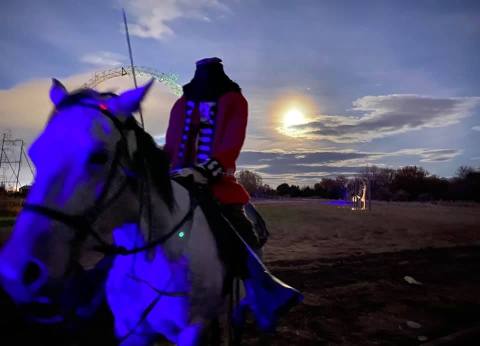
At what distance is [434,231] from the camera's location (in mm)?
18547

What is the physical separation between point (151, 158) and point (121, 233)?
499mm

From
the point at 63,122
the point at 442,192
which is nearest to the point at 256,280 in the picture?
the point at 63,122

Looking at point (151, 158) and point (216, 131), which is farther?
point (216, 131)

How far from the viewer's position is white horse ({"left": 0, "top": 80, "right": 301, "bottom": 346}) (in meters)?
1.75

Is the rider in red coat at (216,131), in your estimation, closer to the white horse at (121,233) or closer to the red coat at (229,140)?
the red coat at (229,140)

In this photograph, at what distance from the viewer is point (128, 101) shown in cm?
213

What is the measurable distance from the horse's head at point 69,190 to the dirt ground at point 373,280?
4035 mm

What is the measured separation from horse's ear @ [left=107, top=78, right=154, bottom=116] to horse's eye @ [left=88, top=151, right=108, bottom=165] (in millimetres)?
289

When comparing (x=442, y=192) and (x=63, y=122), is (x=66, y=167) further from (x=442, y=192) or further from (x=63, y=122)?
(x=442, y=192)

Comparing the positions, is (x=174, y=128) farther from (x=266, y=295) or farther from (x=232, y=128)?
(x=266, y=295)

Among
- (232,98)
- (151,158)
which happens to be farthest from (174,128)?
(151,158)

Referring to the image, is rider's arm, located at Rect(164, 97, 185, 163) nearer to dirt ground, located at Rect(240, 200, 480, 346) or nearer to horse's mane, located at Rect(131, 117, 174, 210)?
horse's mane, located at Rect(131, 117, 174, 210)

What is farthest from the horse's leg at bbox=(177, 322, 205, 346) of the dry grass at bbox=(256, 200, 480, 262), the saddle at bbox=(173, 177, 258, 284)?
the dry grass at bbox=(256, 200, 480, 262)

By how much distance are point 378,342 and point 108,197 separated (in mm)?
4903
